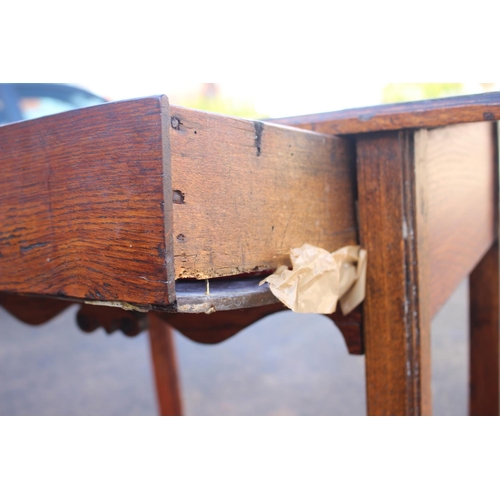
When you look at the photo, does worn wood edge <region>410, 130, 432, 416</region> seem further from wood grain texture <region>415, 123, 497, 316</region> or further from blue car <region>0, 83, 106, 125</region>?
blue car <region>0, 83, 106, 125</region>

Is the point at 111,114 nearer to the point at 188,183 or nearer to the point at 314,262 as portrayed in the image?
the point at 188,183

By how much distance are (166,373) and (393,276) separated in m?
1.25

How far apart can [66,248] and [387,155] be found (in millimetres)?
507

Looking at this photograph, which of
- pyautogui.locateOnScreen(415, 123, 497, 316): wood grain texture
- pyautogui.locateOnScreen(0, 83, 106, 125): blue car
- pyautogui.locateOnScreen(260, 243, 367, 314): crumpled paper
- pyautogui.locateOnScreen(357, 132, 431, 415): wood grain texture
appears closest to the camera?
pyautogui.locateOnScreen(260, 243, 367, 314): crumpled paper

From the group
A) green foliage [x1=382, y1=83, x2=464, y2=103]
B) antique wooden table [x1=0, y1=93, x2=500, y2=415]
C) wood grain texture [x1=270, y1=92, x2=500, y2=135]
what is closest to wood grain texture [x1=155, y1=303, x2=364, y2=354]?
antique wooden table [x1=0, y1=93, x2=500, y2=415]

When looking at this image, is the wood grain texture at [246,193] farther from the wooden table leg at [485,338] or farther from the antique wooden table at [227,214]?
the wooden table leg at [485,338]

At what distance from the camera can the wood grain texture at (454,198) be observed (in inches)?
37.6

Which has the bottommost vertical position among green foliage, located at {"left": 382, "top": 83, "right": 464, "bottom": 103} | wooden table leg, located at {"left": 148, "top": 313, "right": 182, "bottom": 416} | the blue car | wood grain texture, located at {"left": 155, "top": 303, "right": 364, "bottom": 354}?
wooden table leg, located at {"left": 148, "top": 313, "right": 182, "bottom": 416}

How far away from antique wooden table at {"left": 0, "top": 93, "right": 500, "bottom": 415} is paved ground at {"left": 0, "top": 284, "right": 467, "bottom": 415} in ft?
6.01

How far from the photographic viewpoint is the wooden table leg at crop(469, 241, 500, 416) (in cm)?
161


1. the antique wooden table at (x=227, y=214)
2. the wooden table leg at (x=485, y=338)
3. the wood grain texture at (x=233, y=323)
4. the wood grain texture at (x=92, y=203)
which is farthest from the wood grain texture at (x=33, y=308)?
the wooden table leg at (x=485, y=338)

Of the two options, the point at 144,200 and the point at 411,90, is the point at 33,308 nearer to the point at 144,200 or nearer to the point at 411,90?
the point at 144,200

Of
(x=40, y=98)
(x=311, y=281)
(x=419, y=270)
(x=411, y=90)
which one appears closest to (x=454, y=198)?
(x=419, y=270)

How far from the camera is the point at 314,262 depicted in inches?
28.8
